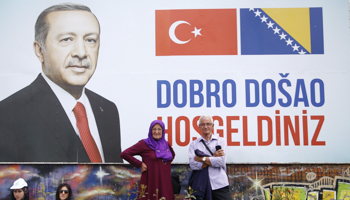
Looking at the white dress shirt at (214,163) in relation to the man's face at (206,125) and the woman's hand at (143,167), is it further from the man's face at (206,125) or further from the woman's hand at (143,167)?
the woman's hand at (143,167)

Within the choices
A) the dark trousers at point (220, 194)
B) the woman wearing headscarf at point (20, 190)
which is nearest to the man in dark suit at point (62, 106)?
the woman wearing headscarf at point (20, 190)

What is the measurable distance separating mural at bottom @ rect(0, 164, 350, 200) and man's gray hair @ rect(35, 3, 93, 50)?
180cm

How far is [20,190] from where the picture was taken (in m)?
4.65

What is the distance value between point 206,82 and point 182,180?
4.56 ft

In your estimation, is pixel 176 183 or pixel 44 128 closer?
pixel 176 183

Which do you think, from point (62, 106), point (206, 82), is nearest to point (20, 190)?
point (62, 106)

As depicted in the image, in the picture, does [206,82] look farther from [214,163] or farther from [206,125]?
[214,163]

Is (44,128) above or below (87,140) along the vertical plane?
above

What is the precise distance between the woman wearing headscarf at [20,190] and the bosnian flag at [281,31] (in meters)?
3.49

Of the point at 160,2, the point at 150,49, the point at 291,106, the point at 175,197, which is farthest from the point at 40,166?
the point at 291,106

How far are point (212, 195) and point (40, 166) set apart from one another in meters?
2.37

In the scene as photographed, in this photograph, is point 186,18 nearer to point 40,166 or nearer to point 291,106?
point 291,106

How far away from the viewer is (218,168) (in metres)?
4.31

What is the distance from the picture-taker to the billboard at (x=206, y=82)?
4.74 metres
